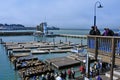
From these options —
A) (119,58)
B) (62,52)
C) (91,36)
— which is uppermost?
(91,36)

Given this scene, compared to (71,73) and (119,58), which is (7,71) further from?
(119,58)

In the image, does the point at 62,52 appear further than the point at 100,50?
Yes

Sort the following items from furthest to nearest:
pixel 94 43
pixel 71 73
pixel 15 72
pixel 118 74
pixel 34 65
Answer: pixel 34 65 → pixel 15 72 → pixel 71 73 → pixel 118 74 → pixel 94 43

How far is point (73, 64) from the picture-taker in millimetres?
35281

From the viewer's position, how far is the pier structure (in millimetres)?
11180

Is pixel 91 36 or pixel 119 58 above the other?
pixel 91 36

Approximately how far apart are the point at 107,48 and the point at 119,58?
1.03 m

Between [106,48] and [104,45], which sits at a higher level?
[104,45]

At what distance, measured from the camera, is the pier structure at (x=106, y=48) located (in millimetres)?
11180

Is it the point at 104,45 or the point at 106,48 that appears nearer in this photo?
the point at 106,48

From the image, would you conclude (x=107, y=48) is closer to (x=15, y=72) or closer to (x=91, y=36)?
(x=91, y=36)

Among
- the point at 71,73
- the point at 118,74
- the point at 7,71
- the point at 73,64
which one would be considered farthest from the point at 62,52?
the point at 118,74

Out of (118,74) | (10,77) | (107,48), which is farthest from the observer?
(10,77)

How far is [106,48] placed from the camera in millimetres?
11930
